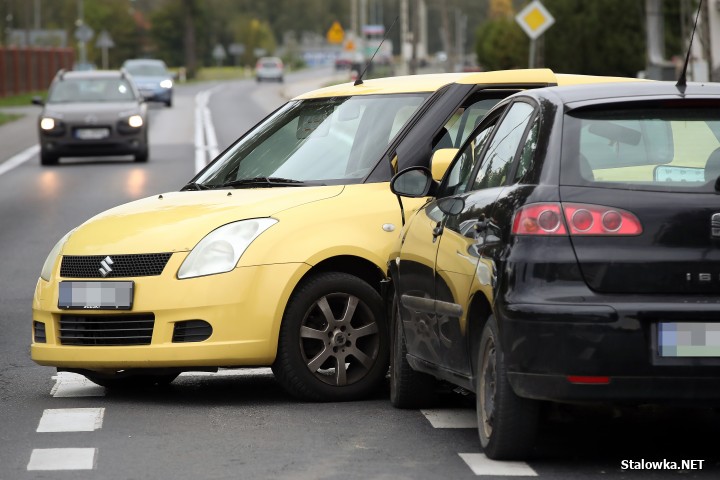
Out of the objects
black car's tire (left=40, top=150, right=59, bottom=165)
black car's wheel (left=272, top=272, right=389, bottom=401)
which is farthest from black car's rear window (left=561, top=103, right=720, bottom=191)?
black car's tire (left=40, top=150, right=59, bottom=165)

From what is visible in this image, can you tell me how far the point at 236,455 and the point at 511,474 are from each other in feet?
3.87

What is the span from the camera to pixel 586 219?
20.6 feet

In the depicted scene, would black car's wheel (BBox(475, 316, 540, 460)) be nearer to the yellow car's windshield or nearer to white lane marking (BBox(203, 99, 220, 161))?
→ the yellow car's windshield

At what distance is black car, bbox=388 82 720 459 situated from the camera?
6164 mm

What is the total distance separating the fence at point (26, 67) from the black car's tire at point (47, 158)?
42.2 metres

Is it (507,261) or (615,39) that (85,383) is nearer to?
(507,261)

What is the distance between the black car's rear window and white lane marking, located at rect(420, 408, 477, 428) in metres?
1.68

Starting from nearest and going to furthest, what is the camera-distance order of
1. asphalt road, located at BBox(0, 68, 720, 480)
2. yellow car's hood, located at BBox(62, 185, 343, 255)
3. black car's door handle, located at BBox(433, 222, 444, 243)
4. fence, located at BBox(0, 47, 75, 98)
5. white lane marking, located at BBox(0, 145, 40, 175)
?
asphalt road, located at BBox(0, 68, 720, 480), black car's door handle, located at BBox(433, 222, 444, 243), yellow car's hood, located at BBox(62, 185, 343, 255), white lane marking, located at BBox(0, 145, 40, 175), fence, located at BBox(0, 47, 75, 98)

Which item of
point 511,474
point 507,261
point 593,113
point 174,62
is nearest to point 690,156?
point 593,113

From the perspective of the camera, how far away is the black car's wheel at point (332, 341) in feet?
27.4

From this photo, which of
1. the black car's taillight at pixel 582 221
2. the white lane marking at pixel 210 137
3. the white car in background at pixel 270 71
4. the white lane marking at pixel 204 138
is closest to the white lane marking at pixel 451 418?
the black car's taillight at pixel 582 221

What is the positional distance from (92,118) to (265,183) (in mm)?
21199

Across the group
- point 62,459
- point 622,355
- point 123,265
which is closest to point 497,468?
point 622,355

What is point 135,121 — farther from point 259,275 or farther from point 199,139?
point 259,275
